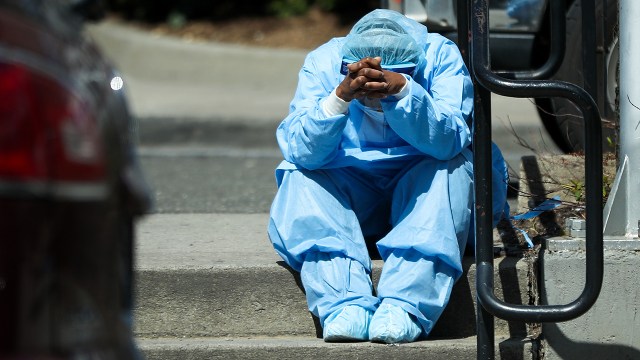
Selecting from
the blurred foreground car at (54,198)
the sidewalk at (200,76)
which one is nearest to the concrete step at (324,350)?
the blurred foreground car at (54,198)

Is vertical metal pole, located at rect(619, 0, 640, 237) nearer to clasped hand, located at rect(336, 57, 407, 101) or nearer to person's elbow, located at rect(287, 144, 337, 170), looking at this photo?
clasped hand, located at rect(336, 57, 407, 101)

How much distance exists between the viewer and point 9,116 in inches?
67.1

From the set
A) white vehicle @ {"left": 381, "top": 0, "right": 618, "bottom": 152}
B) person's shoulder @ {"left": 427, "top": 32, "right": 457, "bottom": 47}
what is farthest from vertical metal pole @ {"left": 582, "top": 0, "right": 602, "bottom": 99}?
person's shoulder @ {"left": 427, "top": 32, "right": 457, "bottom": 47}

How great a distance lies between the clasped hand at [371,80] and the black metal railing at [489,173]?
0.23m

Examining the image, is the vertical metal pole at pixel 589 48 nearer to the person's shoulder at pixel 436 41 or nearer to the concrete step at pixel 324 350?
the person's shoulder at pixel 436 41

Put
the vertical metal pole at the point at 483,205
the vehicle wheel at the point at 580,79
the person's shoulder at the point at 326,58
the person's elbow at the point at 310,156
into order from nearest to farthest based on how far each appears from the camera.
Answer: the vertical metal pole at the point at 483,205
the person's elbow at the point at 310,156
the person's shoulder at the point at 326,58
the vehicle wheel at the point at 580,79

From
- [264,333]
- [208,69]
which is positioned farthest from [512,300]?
[208,69]

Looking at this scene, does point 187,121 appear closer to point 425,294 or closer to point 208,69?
point 208,69

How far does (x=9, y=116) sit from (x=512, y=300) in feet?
6.91

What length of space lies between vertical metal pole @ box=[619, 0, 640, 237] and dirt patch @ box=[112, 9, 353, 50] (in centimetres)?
847

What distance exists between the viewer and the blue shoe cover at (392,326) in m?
3.20

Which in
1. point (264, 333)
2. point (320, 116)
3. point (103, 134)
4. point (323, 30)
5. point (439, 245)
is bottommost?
point (323, 30)

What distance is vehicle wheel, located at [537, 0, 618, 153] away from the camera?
13.9 ft

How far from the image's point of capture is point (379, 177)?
356 cm
